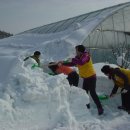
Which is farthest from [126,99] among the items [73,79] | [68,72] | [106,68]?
[68,72]

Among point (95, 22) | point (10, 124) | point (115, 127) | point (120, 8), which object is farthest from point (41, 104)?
point (120, 8)

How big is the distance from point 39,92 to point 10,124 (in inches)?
31.8

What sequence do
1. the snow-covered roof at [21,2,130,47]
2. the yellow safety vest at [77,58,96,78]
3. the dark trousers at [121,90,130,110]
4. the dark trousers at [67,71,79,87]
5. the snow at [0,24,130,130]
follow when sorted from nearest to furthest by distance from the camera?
the snow at [0,24,130,130] → the yellow safety vest at [77,58,96,78] → the dark trousers at [121,90,130,110] → the dark trousers at [67,71,79,87] → the snow-covered roof at [21,2,130,47]

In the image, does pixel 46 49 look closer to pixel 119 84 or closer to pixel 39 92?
pixel 119 84

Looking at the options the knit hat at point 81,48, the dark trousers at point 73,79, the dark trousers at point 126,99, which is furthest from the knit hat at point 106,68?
the dark trousers at point 73,79

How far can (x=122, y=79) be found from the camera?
7574 millimetres

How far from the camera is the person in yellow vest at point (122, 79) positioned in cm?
747

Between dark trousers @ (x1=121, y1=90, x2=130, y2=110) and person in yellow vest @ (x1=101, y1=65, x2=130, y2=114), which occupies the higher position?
person in yellow vest @ (x1=101, y1=65, x2=130, y2=114)

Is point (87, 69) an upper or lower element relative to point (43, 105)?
upper

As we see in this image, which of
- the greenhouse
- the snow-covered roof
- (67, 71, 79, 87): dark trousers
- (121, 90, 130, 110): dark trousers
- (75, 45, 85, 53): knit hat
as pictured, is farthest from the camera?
the greenhouse

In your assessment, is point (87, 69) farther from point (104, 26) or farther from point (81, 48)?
point (104, 26)

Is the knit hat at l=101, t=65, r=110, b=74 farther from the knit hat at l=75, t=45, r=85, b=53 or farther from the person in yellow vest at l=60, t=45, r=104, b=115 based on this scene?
the knit hat at l=75, t=45, r=85, b=53

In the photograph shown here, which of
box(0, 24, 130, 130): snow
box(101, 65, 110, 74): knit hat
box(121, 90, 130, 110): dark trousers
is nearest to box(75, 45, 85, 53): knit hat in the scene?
box(101, 65, 110, 74): knit hat

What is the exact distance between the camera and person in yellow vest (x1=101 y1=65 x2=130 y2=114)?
24.5 ft
